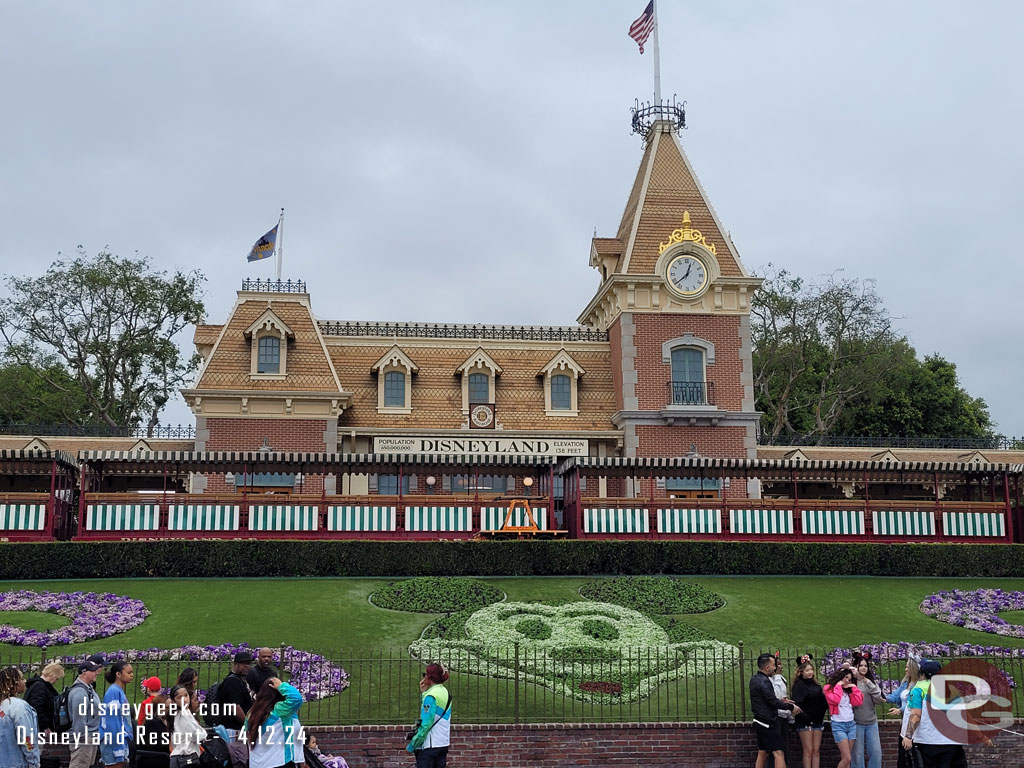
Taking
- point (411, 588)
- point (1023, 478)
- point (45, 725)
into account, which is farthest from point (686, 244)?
point (45, 725)

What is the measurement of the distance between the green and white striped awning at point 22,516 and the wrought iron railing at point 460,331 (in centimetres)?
1519

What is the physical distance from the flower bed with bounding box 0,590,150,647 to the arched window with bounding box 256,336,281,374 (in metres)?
15.9

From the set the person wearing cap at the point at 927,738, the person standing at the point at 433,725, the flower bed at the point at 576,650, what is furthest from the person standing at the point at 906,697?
the person standing at the point at 433,725

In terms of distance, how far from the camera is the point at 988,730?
1560 centimetres

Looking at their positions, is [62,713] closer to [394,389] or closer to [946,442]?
[394,389]

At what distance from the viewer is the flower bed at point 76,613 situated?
63.8ft

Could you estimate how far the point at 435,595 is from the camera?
2342 cm

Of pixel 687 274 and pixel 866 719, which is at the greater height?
pixel 687 274

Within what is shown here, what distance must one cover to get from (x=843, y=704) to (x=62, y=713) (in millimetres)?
10300

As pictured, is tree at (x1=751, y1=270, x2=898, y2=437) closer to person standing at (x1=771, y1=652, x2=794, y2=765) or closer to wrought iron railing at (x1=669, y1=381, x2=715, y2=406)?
wrought iron railing at (x1=669, y1=381, x2=715, y2=406)

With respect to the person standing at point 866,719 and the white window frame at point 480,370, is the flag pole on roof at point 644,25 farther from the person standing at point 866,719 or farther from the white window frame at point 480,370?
the person standing at point 866,719

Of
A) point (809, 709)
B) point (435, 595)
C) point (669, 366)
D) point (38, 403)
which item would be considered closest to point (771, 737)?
point (809, 709)

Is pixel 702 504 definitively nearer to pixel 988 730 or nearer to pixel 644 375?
pixel 644 375

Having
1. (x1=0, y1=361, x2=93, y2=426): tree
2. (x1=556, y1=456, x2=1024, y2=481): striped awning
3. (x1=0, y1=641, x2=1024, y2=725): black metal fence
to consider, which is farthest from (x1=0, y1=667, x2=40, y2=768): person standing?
(x1=0, y1=361, x2=93, y2=426): tree
